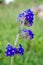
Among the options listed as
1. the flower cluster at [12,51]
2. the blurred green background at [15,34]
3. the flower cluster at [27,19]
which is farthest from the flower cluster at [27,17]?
the blurred green background at [15,34]

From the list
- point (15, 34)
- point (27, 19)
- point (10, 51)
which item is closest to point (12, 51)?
point (10, 51)

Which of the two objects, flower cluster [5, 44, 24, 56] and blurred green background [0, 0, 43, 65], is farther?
blurred green background [0, 0, 43, 65]

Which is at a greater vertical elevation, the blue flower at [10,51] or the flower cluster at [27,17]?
the flower cluster at [27,17]

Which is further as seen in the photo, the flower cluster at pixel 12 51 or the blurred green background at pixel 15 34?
the blurred green background at pixel 15 34

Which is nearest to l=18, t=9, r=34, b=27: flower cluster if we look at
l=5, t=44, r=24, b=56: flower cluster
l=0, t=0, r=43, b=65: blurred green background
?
l=5, t=44, r=24, b=56: flower cluster

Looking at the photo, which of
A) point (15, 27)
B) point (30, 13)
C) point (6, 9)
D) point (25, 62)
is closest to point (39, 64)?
point (25, 62)

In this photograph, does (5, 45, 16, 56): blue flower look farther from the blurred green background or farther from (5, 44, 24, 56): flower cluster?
the blurred green background

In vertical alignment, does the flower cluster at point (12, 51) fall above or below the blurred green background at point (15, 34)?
below

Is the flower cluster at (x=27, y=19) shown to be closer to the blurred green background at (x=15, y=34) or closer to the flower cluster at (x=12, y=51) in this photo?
the flower cluster at (x=12, y=51)

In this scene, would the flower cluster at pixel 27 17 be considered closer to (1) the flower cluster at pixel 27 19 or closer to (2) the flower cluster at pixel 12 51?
(1) the flower cluster at pixel 27 19

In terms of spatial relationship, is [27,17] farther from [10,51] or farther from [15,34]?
Answer: [15,34]
